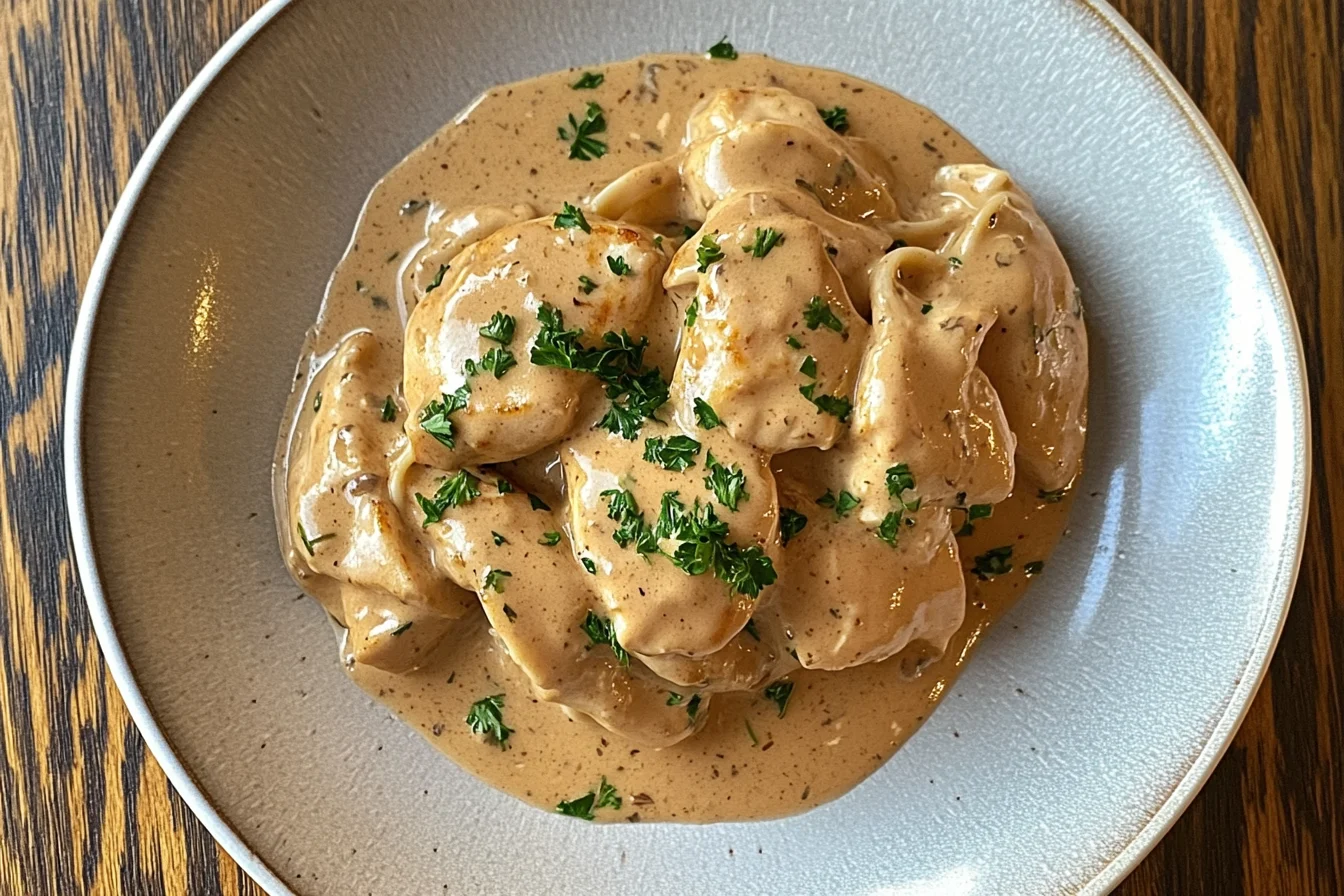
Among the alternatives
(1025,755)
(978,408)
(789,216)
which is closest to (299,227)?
(789,216)

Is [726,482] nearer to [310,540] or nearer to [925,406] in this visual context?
[925,406]

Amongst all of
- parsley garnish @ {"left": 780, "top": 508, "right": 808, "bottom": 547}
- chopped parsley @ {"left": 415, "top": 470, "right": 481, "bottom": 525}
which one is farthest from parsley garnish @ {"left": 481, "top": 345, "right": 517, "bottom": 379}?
parsley garnish @ {"left": 780, "top": 508, "right": 808, "bottom": 547}

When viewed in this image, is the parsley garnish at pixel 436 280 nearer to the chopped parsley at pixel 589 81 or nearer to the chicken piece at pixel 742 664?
the chopped parsley at pixel 589 81

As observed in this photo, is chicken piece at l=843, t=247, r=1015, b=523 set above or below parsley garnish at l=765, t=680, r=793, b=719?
above

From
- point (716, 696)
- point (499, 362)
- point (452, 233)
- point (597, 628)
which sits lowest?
point (716, 696)

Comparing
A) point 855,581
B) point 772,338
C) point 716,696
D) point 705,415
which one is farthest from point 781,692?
point 772,338

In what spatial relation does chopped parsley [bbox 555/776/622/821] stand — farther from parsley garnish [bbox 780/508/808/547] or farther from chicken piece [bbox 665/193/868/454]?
chicken piece [bbox 665/193/868/454]
